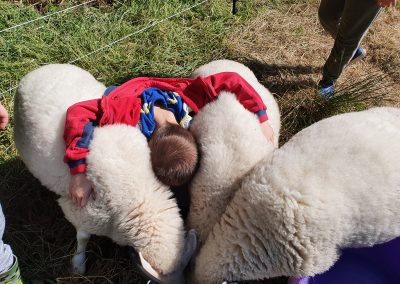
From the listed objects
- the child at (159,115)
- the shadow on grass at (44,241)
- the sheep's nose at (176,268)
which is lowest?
the shadow on grass at (44,241)

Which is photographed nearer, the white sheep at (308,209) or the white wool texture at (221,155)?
the white sheep at (308,209)

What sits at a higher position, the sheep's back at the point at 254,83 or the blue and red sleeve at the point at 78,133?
the blue and red sleeve at the point at 78,133

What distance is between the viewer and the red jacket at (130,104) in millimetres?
2041

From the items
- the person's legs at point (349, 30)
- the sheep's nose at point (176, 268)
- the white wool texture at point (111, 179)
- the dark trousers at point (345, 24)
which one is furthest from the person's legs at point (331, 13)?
the sheep's nose at point (176, 268)

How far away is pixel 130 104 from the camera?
7.51ft

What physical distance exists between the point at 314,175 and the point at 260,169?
0.24 meters

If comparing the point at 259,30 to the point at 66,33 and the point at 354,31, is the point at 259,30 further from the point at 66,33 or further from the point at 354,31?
the point at 66,33

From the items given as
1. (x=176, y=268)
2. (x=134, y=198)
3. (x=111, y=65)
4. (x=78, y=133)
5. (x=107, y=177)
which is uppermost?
(x=78, y=133)

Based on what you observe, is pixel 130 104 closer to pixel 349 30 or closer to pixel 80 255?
pixel 80 255

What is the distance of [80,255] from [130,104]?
2.65 feet

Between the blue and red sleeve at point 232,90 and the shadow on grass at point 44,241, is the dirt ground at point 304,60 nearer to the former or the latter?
the blue and red sleeve at point 232,90

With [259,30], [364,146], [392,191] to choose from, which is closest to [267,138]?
[364,146]

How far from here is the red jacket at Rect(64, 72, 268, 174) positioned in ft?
6.70

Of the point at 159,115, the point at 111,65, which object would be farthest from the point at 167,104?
the point at 111,65
